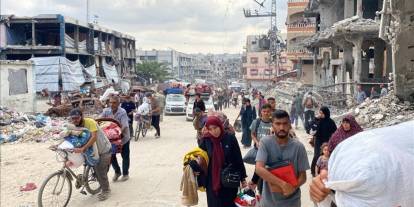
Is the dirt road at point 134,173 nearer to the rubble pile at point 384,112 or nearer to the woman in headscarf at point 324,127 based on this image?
the woman in headscarf at point 324,127

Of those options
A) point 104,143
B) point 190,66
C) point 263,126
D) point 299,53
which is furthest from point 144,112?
point 190,66

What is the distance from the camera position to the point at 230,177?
4789mm

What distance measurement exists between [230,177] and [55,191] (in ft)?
11.1

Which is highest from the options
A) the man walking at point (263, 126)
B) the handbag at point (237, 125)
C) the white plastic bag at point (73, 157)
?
the man walking at point (263, 126)

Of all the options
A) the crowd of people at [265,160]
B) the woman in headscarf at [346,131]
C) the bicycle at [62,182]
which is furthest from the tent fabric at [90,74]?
the woman in headscarf at [346,131]

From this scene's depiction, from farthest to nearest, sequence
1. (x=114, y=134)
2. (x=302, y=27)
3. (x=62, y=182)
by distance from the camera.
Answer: (x=302, y=27)
(x=114, y=134)
(x=62, y=182)

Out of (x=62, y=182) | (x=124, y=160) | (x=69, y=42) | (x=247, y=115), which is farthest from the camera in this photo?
(x=69, y=42)

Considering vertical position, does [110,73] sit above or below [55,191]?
above

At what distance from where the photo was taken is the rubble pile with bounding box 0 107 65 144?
56.9 feet

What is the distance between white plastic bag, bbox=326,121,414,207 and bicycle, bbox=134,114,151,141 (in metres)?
14.4

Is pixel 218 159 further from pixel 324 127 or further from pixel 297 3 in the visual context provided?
pixel 297 3

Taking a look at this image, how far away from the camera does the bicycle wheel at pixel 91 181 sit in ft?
24.8

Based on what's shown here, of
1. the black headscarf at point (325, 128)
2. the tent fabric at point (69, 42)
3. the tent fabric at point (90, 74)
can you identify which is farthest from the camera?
the tent fabric at point (69, 42)

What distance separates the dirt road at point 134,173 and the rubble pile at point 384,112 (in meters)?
1.90
